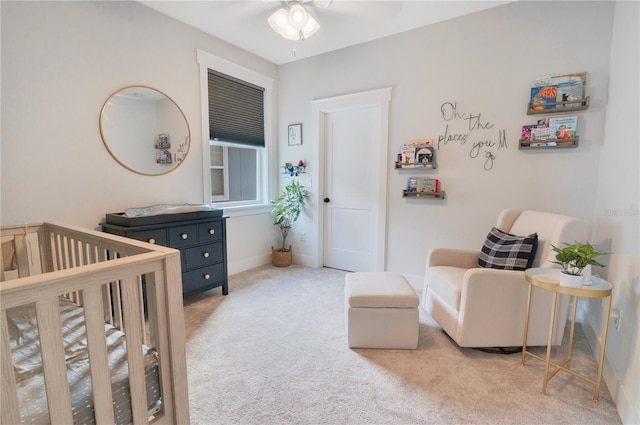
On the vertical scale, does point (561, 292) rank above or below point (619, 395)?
above

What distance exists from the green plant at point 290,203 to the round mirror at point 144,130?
124cm

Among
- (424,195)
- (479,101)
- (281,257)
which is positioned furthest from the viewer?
(281,257)

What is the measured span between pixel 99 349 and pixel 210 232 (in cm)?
187

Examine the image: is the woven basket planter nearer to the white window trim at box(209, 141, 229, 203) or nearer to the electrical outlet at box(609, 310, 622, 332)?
the white window trim at box(209, 141, 229, 203)

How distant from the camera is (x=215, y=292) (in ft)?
9.68

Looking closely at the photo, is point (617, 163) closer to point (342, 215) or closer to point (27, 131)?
point (342, 215)

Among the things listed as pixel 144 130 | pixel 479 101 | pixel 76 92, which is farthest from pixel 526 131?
pixel 76 92

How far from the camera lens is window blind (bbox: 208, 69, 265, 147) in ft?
10.5

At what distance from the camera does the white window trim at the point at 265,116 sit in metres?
3.02

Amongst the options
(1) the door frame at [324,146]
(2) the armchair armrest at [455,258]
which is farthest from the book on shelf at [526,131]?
(1) the door frame at [324,146]

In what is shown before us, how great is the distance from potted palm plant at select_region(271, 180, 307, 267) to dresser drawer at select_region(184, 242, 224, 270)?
40.1 inches

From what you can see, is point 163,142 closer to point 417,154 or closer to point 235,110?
point 235,110

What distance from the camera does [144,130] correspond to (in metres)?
2.57

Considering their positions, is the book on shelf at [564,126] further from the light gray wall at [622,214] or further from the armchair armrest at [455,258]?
the armchair armrest at [455,258]
